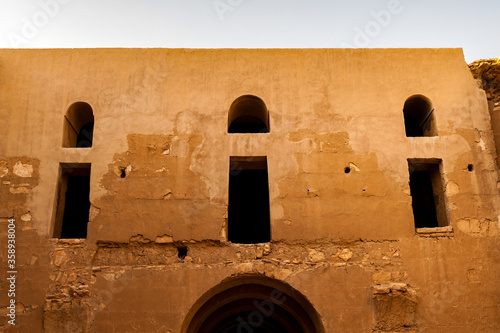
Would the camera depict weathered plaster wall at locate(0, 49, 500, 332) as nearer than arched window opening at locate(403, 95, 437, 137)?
Yes

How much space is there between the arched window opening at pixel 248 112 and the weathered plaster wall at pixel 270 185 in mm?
179

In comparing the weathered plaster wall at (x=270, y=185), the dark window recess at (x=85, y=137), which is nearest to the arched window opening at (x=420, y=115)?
the weathered plaster wall at (x=270, y=185)

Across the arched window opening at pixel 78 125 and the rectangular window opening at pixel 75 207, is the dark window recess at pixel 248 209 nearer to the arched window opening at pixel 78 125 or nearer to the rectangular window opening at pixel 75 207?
the rectangular window opening at pixel 75 207

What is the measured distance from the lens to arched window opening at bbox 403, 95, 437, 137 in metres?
7.25

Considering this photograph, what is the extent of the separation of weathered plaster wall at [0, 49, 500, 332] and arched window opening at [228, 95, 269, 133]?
7.0 inches

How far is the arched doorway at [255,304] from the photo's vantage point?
6.38 meters

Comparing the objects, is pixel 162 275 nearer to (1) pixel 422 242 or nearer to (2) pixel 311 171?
(2) pixel 311 171

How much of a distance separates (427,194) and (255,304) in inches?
150

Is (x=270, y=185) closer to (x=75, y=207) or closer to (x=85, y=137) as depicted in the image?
(x=85, y=137)

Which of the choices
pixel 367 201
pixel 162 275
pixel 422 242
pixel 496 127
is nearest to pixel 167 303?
pixel 162 275

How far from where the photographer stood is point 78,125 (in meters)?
7.64

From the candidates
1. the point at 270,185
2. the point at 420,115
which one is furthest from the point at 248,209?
the point at 420,115

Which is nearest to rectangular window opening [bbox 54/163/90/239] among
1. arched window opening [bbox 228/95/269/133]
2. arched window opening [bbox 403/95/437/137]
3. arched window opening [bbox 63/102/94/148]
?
arched window opening [bbox 63/102/94/148]

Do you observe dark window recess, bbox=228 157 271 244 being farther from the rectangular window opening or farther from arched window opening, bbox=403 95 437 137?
arched window opening, bbox=403 95 437 137
